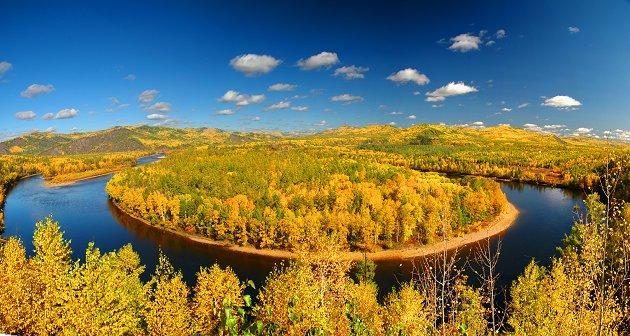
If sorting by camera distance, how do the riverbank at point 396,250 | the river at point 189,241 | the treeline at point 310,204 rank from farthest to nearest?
the treeline at point 310,204
the riverbank at point 396,250
the river at point 189,241

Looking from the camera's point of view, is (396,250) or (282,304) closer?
(282,304)

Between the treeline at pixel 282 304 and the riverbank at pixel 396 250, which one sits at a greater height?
the treeline at pixel 282 304

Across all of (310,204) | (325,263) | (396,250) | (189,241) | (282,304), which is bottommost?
(396,250)

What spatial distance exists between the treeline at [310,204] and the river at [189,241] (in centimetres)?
494

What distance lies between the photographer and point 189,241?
8362cm

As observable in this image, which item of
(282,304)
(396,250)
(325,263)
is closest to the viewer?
(282,304)

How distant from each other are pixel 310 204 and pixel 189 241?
2555cm

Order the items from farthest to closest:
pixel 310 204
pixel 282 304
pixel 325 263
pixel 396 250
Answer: pixel 310 204, pixel 396 250, pixel 325 263, pixel 282 304

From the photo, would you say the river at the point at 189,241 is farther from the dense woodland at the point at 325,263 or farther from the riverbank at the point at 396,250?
the dense woodland at the point at 325,263

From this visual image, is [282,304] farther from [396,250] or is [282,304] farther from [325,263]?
[396,250]

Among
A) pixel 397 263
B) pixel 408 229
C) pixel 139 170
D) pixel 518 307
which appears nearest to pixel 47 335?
pixel 518 307

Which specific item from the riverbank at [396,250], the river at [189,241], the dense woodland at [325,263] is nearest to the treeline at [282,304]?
the dense woodland at [325,263]

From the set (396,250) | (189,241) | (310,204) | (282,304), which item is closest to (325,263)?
(282,304)

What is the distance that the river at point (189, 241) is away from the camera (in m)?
A: 67.8
